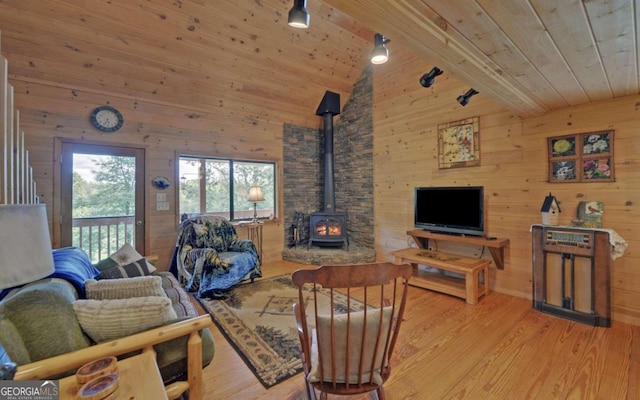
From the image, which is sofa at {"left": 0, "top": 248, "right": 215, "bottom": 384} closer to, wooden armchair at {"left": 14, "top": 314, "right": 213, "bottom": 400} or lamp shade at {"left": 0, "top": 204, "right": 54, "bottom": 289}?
wooden armchair at {"left": 14, "top": 314, "right": 213, "bottom": 400}

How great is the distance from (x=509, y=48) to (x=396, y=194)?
3.06 meters

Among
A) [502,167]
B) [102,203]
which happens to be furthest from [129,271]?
[502,167]

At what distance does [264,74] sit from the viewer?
4.39m

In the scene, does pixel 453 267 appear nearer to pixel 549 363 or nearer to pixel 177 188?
pixel 549 363

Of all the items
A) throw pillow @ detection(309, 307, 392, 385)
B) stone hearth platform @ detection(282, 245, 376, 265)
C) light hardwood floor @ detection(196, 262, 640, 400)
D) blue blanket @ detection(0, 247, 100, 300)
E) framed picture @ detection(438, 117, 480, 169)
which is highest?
framed picture @ detection(438, 117, 480, 169)

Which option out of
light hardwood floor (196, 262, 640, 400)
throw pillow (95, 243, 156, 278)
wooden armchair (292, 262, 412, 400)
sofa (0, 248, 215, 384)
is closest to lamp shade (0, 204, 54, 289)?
sofa (0, 248, 215, 384)

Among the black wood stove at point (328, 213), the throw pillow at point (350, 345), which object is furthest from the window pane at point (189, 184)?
the throw pillow at point (350, 345)

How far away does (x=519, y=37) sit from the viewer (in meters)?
1.59

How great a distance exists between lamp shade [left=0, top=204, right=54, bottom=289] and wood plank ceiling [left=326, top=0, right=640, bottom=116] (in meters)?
1.47

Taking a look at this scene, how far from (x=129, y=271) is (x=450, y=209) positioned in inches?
148

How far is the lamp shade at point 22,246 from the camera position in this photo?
859 millimetres

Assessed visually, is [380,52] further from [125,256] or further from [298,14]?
[125,256]

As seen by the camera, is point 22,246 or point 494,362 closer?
point 22,246

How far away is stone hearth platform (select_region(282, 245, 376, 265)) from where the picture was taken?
466 cm
